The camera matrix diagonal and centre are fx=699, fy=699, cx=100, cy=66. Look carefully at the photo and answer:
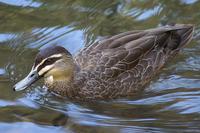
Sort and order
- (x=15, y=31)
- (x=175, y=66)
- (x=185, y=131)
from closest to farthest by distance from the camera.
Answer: (x=185, y=131) < (x=175, y=66) < (x=15, y=31)

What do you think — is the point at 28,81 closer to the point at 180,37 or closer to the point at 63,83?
the point at 63,83

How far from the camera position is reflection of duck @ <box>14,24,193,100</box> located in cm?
848

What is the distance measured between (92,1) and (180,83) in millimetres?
2532

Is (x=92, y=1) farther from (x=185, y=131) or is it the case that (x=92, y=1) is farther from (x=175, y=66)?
(x=185, y=131)

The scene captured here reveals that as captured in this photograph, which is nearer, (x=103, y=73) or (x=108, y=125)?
(x=108, y=125)

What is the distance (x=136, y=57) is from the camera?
8969 millimetres

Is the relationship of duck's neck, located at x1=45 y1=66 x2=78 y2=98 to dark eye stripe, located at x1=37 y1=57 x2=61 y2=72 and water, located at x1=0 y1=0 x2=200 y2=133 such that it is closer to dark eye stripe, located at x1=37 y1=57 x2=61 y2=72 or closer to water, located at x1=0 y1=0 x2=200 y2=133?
water, located at x1=0 y1=0 x2=200 y2=133

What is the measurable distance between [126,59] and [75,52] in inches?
38.9

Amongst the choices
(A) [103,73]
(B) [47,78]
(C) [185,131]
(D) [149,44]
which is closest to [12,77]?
A: (B) [47,78]

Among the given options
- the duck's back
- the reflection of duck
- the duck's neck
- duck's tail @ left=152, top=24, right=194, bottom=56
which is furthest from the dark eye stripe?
duck's tail @ left=152, top=24, right=194, bottom=56

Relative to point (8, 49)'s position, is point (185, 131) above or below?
below

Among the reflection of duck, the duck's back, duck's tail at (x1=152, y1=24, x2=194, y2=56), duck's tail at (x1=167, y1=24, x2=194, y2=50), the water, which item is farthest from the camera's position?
duck's tail at (x1=167, y1=24, x2=194, y2=50)

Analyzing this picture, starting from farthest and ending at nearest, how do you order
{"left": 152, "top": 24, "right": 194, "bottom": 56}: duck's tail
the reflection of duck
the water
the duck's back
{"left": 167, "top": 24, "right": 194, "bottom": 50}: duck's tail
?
{"left": 167, "top": 24, "right": 194, "bottom": 50}: duck's tail, {"left": 152, "top": 24, "right": 194, "bottom": 56}: duck's tail, the duck's back, the reflection of duck, the water

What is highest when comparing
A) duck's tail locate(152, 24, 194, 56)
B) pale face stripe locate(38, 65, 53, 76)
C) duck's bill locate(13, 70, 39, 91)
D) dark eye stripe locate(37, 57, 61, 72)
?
duck's tail locate(152, 24, 194, 56)
